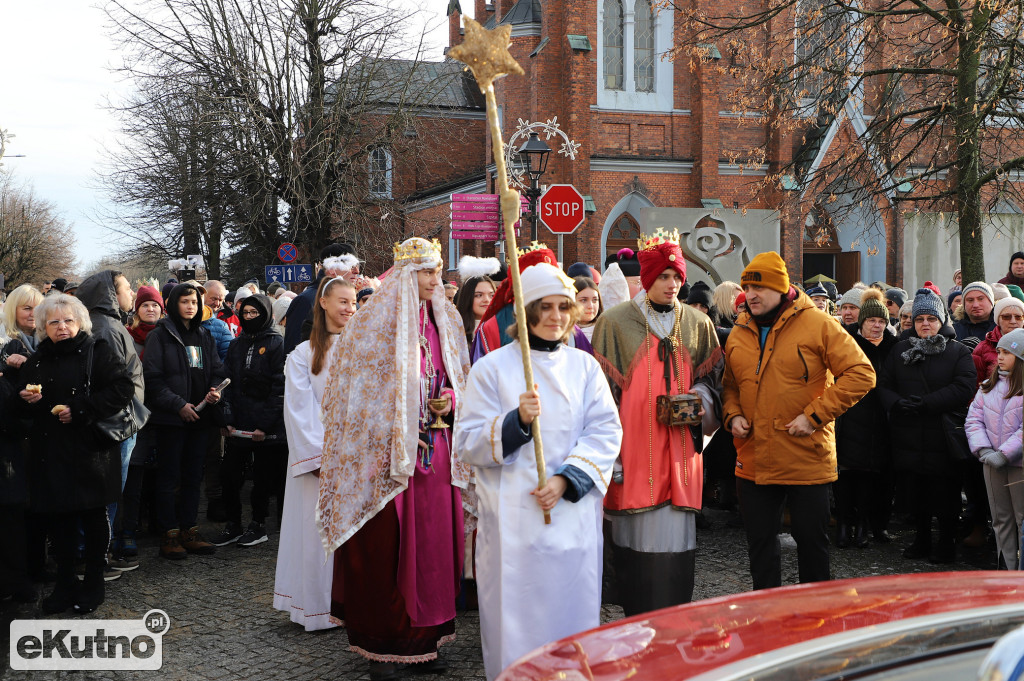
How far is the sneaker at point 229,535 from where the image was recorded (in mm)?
7973

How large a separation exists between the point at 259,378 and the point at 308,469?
2.33 metres

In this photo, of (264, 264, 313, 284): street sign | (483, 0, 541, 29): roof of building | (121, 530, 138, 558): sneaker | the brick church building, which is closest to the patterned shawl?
(121, 530, 138, 558): sneaker

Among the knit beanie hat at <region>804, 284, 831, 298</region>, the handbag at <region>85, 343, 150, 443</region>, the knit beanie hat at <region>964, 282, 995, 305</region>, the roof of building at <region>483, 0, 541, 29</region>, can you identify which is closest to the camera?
the handbag at <region>85, 343, 150, 443</region>

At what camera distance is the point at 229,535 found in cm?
809

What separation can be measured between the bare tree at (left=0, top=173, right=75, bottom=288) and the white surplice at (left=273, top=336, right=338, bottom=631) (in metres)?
51.1

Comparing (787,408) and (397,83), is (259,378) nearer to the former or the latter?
(787,408)

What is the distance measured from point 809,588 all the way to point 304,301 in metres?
6.08

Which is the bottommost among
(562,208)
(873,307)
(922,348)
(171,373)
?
(171,373)

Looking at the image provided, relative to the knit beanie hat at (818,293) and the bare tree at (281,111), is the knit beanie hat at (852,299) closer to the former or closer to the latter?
the knit beanie hat at (818,293)

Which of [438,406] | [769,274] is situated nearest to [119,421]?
[438,406]

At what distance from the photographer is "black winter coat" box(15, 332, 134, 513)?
600 centimetres

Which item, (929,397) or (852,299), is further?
(852,299)

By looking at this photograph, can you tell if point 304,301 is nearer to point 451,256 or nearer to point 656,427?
A: point 656,427

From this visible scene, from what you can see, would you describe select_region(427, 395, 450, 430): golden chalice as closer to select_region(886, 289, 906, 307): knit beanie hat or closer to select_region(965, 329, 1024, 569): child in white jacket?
select_region(965, 329, 1024, 569): child in white jacket
